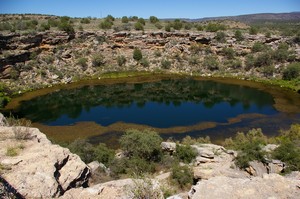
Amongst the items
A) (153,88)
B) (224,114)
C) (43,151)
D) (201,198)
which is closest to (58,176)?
(43,151)

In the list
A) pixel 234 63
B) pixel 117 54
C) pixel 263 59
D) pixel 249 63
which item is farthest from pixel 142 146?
pixel 117 54

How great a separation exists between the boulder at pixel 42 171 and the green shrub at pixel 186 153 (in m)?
9.96

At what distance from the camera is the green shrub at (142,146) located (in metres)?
20.5

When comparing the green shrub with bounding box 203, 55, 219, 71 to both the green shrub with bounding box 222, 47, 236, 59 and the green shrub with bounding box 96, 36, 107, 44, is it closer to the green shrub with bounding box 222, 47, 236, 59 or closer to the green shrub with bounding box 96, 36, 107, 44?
the green shrub with bounding box 222, 47, 236, 59

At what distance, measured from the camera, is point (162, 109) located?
4003 centimetres

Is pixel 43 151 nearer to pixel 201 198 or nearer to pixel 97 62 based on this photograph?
pixel 201 198

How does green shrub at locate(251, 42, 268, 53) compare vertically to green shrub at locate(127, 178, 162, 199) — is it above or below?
below

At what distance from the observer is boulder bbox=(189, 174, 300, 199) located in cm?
867

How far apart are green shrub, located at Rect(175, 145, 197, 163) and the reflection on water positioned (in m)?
11.9

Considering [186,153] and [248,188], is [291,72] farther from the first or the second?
[248,188]

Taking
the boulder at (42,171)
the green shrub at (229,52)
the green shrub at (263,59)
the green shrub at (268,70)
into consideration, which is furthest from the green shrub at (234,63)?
the boulder at (42,171)

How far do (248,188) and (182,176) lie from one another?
742 centimetres

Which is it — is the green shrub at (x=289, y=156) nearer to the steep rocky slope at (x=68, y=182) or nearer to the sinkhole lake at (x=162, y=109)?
the steep rocky slope at (x=68, y=182)

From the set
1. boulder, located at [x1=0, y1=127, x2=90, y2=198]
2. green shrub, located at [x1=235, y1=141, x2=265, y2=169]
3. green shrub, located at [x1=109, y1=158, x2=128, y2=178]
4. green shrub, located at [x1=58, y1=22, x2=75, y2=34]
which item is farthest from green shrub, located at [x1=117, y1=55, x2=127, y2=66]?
boulder, located at [x1=0, y1=127, x2=90, y2=198]
